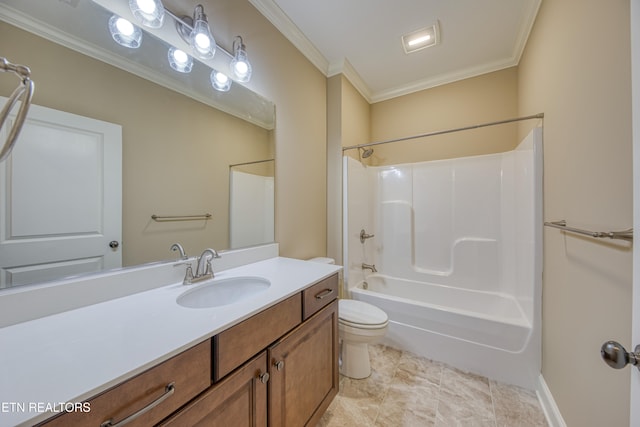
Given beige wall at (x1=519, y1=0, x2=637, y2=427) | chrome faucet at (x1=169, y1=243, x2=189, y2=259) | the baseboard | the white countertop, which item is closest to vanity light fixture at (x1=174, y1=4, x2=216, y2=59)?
chrome faucet at (x1=169, y1=243, x2=189, y2=259)

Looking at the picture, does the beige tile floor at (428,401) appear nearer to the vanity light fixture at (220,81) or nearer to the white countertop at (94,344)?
the white countertop at (94,344)

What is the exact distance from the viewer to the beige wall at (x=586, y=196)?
79cm

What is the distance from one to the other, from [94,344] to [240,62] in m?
1.51

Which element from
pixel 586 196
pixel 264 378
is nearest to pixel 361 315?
pixel 264 378

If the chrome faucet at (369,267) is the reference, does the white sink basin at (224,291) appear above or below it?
above

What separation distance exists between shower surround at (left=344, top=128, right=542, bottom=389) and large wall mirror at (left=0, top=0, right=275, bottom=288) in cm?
115

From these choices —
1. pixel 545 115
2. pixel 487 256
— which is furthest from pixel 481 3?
pixel 487 256

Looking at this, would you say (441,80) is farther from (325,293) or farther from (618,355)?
(618,355)

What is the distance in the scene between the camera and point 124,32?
100 centimetres

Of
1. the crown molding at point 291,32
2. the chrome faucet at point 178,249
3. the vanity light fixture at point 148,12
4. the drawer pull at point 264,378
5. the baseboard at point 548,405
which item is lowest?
the baseboard at point 548,405

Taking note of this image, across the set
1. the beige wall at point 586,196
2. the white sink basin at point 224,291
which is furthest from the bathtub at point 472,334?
the white sink basin at point 224,291

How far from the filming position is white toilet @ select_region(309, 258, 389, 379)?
5.01ft

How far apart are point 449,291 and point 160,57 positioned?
9.29 ft

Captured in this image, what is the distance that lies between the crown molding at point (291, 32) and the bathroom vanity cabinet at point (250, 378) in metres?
1.84
